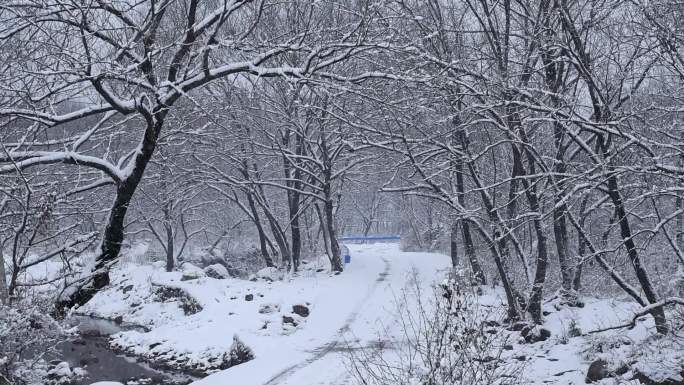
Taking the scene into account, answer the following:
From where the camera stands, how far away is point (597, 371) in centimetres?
877

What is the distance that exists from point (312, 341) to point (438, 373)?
775 centimetres

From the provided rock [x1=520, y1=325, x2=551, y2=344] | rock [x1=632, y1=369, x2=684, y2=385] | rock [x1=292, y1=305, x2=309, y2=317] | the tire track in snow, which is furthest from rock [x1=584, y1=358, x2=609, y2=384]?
rock [x1=292, y1=305, x2=309, y2=317]

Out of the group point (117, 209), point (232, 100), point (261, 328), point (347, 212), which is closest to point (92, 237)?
point (117, 209)

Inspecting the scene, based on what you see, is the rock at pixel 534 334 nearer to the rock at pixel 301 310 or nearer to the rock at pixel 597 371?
the rock at pixel 597 371

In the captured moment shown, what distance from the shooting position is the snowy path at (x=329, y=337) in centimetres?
1060

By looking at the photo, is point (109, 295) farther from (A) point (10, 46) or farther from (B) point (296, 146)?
(A) point (10, 46)

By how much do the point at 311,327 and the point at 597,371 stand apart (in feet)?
26.3

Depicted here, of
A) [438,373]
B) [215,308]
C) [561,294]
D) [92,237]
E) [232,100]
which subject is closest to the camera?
[438,373]

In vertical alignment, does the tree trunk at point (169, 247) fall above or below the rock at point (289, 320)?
above

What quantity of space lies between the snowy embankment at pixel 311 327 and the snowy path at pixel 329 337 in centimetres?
3

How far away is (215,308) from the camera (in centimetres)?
1814

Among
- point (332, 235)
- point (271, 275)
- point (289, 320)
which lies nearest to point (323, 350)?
point (289, 320)

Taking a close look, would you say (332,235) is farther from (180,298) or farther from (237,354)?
(237,354)

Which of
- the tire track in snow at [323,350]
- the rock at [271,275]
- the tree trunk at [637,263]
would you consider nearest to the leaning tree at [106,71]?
the tire track in snow at [323,350]
